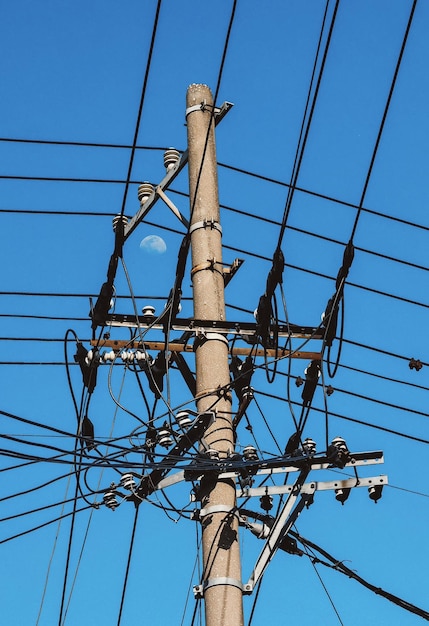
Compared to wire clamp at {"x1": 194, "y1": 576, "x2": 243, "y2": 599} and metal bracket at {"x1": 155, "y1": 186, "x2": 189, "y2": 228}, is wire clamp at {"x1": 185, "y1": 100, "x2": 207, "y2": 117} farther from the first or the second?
wire clamp at {"x1": 194, "y1": 576, "x2": 243, "y2": 599}

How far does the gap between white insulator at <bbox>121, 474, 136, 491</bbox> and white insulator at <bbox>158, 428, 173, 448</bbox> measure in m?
0.57

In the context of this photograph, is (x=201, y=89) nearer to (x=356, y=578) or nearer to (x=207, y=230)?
(x=207, y=230)

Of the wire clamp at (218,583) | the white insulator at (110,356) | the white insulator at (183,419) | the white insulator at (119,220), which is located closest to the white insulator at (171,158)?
the white insulator at (119,220)

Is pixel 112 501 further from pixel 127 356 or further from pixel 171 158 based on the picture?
pixel 171 158

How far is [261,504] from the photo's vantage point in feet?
31.1

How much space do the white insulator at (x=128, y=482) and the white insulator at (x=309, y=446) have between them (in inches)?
57.4

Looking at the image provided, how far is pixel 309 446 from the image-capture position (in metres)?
9.00

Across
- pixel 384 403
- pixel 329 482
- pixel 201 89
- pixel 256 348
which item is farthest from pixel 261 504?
pixel 201 89

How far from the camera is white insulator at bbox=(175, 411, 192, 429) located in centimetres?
873

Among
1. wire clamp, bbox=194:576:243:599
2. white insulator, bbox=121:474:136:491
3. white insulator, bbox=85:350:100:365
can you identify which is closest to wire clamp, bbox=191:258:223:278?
white insulator, bbox=85:350:100:365

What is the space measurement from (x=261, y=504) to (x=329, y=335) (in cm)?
150

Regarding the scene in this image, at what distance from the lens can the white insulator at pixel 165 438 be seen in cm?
897

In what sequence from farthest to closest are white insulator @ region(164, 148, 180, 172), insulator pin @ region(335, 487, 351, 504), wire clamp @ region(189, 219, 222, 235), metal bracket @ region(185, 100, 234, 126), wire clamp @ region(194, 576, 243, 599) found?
white insulator @ region(164, 148, 180, 172) < metal bracket @ region(185, 100, 234, 126) < wire clamp @ region(189, 219, 222, 235) < insulator pin @ region(335, 487, 351, 504) < wire clamp @ region(194, 576, 243, 599)

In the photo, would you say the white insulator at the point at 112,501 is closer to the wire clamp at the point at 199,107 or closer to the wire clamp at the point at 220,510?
the wire clamp at the point at 220,510
